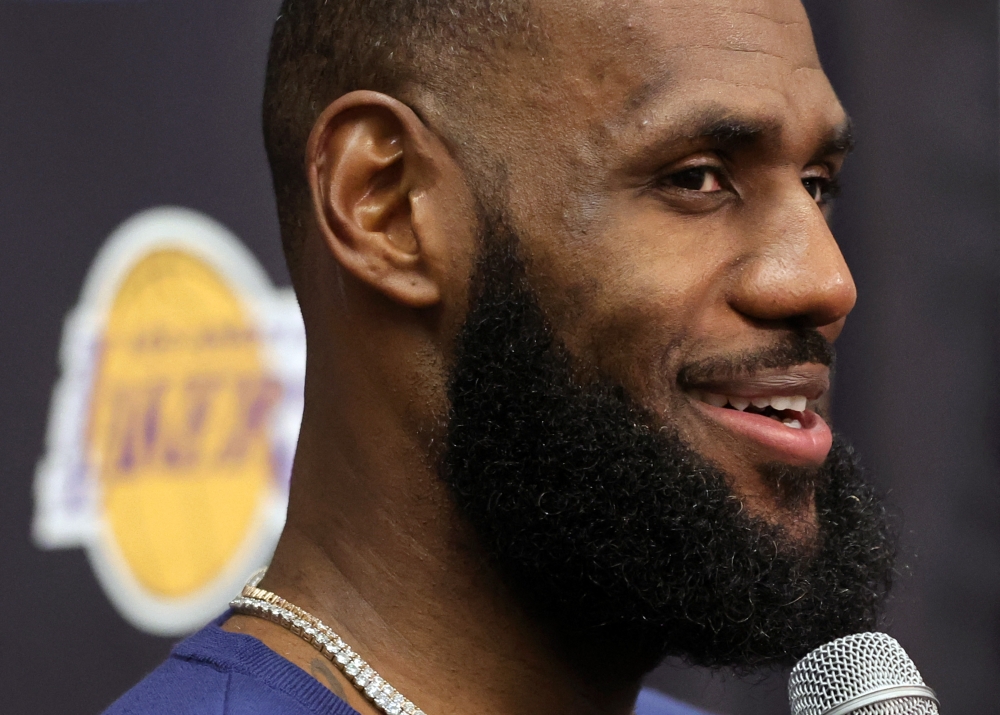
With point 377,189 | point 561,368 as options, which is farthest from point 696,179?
point 377,189

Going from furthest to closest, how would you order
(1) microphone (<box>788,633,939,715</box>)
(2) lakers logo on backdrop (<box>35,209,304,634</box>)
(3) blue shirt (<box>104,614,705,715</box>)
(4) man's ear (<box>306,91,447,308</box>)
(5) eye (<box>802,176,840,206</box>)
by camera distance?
(2) lakers logo on backdrop (<box>35,209,304,634</box>) < (5) eye (<box>802,176,840,206</box>) < (4) man's ear (<box>306,91,447,308</box>) < (3) blue shirt (<box>104,614,705,715</box>) < (1) microphone (<box>788,633,939,715</box>)

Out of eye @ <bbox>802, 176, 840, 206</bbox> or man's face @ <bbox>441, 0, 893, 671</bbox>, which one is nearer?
man's face @ <bbox>441, 0, 893, 671</bbox>

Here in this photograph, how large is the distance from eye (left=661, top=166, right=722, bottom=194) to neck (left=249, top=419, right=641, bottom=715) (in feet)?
1.41

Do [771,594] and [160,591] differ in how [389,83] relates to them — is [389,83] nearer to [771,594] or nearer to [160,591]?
[771,594]

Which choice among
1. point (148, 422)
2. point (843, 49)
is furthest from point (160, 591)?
point (843, 49)

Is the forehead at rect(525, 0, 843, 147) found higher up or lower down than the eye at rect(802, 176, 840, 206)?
higher up

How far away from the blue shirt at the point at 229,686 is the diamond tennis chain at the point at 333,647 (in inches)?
1.6

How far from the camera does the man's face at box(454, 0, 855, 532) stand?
4.07 feet

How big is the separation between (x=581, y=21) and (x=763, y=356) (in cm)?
43

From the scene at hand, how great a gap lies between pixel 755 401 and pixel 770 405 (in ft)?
0.10

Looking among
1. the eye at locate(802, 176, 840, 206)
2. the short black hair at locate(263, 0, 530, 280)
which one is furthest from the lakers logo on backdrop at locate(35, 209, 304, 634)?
the eye at locate(802, 176, 840, 206)

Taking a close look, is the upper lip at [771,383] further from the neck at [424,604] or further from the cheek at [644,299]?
the neck at [424,604]

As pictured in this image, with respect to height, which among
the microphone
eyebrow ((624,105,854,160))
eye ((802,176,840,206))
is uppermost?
eyebrow ((624,105,854,160))

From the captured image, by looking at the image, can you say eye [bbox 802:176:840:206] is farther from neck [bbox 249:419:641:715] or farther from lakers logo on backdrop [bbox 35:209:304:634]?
lakers logo on backdrop [bbox 35:209:304:634]
